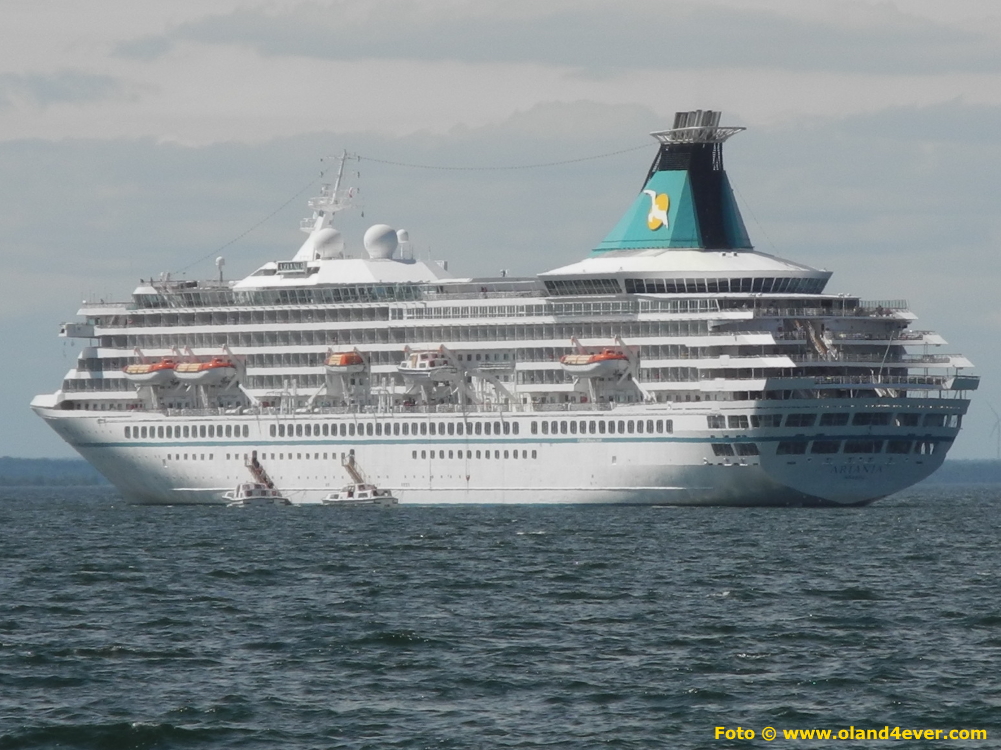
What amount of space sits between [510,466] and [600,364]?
23.9ft

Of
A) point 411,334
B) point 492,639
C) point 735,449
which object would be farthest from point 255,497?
point 492,639

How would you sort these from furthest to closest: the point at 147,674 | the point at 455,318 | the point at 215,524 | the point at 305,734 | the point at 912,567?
the point at 455,318 < the point at 215,524 < the point at 912,567 < the point at 147,674 < the point at 305,734

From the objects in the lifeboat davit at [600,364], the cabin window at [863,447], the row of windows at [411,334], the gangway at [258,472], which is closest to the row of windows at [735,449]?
the cabin window at [863,447]

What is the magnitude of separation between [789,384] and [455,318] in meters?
21.5

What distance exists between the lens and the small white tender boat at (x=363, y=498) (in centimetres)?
10719

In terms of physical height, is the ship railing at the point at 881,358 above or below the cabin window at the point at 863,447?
above

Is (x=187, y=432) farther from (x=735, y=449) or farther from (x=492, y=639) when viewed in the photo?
(x=492, y=639)

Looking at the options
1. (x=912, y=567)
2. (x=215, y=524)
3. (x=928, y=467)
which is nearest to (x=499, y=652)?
(x=912, y=567)

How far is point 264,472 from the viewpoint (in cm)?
11262

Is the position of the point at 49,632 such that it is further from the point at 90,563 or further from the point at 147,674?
the point at 90,563

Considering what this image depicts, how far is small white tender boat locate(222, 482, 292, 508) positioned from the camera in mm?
110062

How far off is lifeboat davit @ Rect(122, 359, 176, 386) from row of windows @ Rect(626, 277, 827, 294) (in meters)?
28.9

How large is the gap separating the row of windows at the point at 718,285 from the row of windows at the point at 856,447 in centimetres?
948

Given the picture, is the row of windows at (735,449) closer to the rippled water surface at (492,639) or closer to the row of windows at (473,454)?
the row of windows at (473,454)
